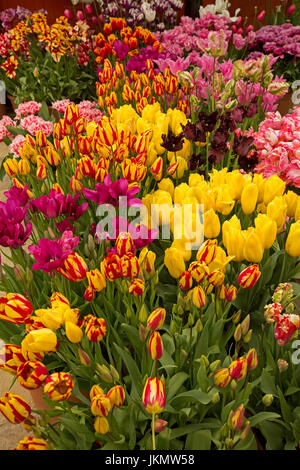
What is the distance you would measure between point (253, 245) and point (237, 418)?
1.05 feet

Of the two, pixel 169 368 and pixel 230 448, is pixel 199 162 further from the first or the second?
pixel 230 448

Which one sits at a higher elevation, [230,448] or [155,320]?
[155,320]

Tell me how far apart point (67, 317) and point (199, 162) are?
26.2 inches

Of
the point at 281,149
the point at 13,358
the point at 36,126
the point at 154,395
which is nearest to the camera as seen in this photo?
the point at 154,395

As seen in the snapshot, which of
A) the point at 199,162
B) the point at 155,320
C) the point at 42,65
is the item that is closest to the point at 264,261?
the point at 199,162

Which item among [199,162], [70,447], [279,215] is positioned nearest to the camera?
[70,447]

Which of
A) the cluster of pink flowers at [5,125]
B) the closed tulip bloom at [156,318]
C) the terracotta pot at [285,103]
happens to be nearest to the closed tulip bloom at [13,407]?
the closed tulip bloom at [156,318]

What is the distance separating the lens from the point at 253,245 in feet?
2.66

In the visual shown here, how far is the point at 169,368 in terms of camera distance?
850 mm

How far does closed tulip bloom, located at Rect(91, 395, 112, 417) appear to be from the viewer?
1.92 ft

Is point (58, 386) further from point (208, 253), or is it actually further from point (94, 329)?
point (208, 253)

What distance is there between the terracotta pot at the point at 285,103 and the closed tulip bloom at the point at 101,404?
8.94 ft

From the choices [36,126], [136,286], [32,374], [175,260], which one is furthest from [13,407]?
[36,126]

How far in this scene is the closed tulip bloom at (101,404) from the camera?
586mm
